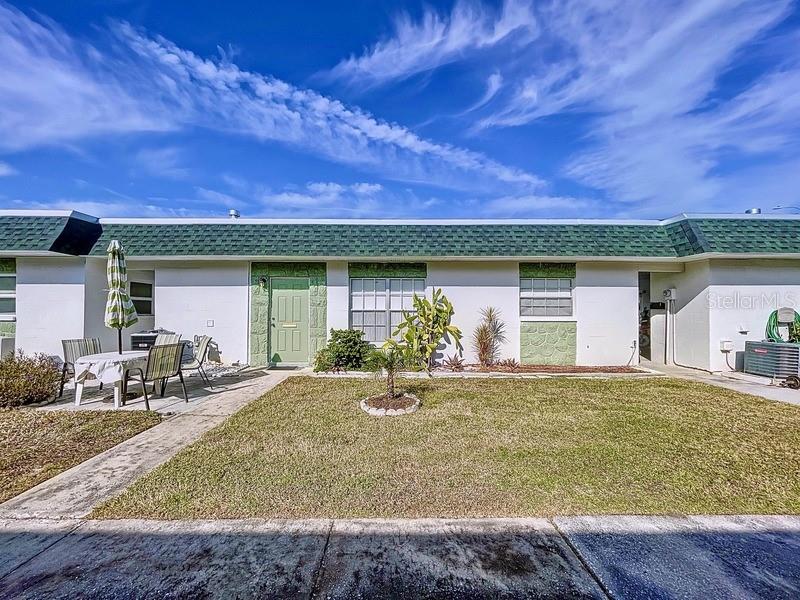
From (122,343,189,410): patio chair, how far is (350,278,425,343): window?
14.6 feet

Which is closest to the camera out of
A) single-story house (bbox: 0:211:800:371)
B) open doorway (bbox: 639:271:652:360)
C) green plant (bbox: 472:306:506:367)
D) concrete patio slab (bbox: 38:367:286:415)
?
concrete patio slab (bbox: 38:367:286:415)

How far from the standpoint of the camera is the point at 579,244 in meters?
10.0

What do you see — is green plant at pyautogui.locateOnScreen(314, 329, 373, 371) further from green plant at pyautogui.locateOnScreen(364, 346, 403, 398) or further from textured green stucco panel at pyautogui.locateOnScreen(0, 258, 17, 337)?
textured green stucco panel at pyautogui.locateOnScreen(0, 258, 17, 337)

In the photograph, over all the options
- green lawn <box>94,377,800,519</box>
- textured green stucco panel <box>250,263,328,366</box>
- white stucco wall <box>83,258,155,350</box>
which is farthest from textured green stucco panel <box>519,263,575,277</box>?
white stucco wall <box>83,258,155,350</box>

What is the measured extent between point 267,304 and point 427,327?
4.29 meters

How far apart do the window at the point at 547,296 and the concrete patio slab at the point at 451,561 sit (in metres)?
8.12

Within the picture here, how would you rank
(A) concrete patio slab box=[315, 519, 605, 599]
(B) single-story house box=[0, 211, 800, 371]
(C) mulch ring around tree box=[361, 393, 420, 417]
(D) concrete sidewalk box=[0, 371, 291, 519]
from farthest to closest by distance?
(B) single-story house box=[0, 211, 800, 371]
(C) mulch ring around tree box=[361, 393, 420, 417]
(D) concrete sidewalk box=[0, 371, 291, 519]
(A) concrete patio slab box=[315, 519, 605, 599]

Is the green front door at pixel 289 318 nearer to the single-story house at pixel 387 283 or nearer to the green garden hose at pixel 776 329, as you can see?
the single-story house at pixel 387 283

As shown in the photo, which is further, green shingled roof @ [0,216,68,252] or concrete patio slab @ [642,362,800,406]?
green shingled roof @ [0,216,68,252]

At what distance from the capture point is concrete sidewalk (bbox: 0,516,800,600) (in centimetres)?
227

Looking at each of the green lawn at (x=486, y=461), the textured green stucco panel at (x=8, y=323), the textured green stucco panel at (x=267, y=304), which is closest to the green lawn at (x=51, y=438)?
the green lawn at (x=486, y=461)

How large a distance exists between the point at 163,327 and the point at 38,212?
157 inches

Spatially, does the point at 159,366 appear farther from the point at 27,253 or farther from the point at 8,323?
the point at 8,323

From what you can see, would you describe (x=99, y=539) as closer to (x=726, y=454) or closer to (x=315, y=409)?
(x=315, y=409)
